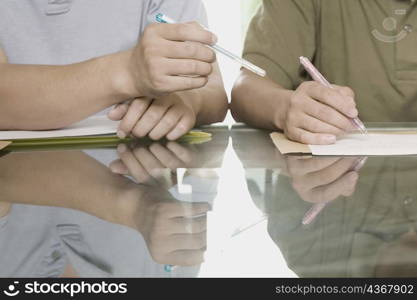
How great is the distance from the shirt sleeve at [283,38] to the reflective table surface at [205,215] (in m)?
0.48

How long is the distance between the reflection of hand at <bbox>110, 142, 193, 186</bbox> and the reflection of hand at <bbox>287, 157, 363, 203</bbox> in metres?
0.16

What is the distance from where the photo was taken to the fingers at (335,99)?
1.04 meters

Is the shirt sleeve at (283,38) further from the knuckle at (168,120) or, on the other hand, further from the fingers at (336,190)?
the fingers at (336,190)

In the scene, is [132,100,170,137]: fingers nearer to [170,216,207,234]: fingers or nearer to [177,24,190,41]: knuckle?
[177,24,190,41]: knuckle

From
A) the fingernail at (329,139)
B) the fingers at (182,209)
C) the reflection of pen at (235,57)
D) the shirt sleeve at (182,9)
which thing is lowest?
the fingernail at (329,139)

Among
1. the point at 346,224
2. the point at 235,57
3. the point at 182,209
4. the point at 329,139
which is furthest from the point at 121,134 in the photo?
the point at 346,224

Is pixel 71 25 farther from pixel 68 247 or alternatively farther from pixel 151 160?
pixel 68 247

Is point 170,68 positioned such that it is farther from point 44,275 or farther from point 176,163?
point 44,275

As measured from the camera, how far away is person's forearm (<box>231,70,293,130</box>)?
3.90 ft

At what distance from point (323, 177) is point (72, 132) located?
50 cm

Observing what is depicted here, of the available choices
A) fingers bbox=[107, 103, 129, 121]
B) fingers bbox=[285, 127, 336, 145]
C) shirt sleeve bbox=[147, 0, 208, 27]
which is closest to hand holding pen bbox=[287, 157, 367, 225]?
fingers bbox=[285, 127, 336, 145]

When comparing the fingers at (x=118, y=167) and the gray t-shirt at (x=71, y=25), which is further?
the gray t-shirt at (x=71, y=25)

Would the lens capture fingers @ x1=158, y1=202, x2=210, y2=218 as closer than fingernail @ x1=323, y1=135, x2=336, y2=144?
Yes
